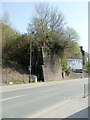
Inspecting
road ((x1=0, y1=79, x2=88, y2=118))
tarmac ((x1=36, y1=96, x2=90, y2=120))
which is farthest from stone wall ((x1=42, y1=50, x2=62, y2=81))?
tarmac ((x1=36, y1=96, x2=90, y2=120))

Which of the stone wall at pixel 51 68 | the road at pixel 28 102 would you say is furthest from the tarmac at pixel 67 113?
the stone wall at pixel 51 68

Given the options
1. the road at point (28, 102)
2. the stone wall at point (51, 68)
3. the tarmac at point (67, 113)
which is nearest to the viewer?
the tarmac at point (67, 113)

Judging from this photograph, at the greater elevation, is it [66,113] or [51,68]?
[51,68]

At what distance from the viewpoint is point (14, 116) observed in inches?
373

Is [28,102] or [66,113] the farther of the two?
[28,102]

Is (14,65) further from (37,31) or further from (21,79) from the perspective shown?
(37,31)

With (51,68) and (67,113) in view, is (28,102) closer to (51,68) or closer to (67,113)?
(67,113)

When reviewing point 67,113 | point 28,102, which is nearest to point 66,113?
point 67,113

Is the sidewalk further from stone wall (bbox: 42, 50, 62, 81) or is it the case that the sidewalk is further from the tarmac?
stone wall (bbox: 42, 50, 62, 81)

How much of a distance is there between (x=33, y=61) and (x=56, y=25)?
1090 centimetres

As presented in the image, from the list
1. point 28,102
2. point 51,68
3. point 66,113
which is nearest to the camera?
point 66,113

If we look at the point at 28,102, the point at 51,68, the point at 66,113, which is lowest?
the point at 28,102

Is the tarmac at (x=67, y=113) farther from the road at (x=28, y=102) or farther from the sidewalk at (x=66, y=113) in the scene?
the road at (x=28, y=102)

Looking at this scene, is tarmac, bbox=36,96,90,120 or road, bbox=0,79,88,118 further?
road, bbox=0,79,88,118
